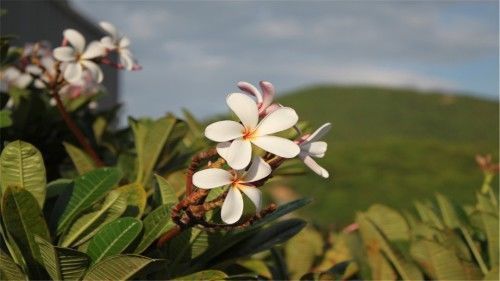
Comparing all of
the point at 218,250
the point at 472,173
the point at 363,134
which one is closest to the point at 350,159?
the point at 472,173

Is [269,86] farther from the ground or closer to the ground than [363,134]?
farther from the ground

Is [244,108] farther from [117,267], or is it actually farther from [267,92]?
[117,267]

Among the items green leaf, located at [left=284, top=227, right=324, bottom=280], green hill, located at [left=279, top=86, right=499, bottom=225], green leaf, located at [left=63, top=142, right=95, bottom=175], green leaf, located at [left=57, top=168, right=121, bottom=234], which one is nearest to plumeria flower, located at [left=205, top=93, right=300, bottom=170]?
green leaf, located at [left=57, top=168, right=121, bottom=234]

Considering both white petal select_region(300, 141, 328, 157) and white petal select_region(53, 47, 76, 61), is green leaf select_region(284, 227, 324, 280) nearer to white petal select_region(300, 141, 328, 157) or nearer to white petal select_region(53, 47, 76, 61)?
white petal select_region(53, 47, 76, 61)

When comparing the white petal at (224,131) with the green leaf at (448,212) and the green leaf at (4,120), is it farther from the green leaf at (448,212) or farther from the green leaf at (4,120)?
the green leaf at (448,212)

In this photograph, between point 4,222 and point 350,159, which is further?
point 350,159

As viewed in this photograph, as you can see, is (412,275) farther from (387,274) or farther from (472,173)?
(472,173)
